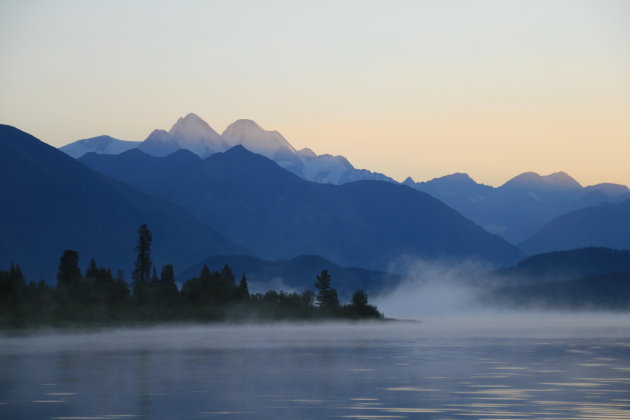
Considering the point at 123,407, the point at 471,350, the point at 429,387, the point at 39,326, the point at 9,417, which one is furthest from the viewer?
the point at 39,326

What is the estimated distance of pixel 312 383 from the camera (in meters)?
77.2

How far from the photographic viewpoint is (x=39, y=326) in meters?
193

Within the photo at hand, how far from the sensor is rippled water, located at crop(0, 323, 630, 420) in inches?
2311

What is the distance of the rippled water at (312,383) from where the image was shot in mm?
58688

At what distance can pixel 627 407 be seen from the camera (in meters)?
59.1

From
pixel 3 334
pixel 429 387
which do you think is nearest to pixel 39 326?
pixel 3 334

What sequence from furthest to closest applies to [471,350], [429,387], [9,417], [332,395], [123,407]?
1. [471,350]
2. [429,387]
3. [332,395]
4. [123,407]
5. [9,417]

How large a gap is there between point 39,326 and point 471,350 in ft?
308

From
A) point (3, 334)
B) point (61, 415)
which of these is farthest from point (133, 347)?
point (61, 415)

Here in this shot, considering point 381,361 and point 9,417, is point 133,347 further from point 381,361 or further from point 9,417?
point 9,417

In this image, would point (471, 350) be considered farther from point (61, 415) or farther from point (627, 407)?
A: point (61, 415)

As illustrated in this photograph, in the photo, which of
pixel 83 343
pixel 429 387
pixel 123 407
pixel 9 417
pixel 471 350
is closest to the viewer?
pixel 9 417

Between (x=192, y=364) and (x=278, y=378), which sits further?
(x=192, y=364)

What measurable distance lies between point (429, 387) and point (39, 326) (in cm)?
13273
